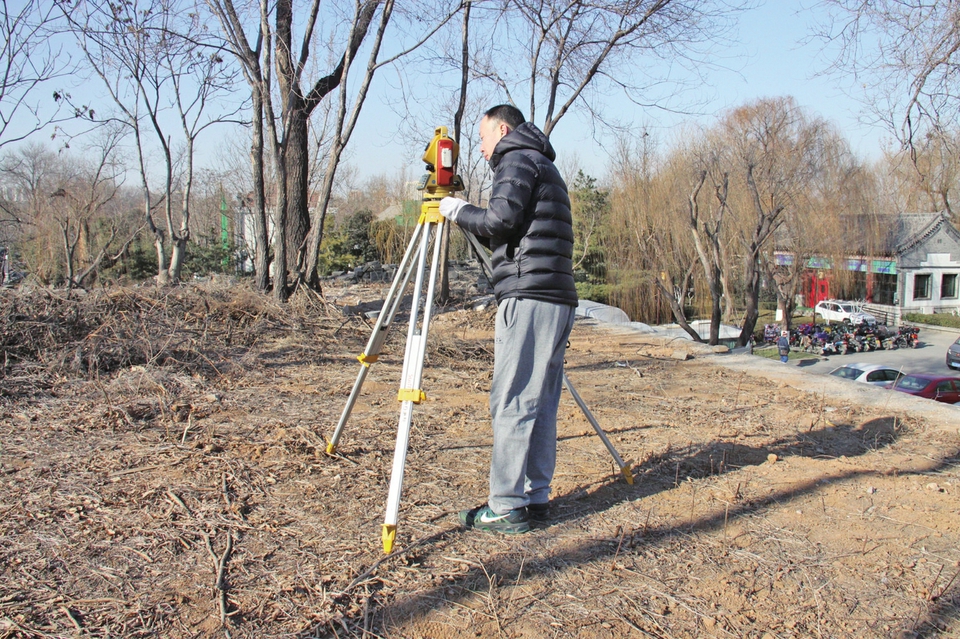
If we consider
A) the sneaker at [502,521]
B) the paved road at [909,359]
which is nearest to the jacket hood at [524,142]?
the sneaker at [502,521]

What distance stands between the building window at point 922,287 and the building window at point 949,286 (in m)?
0.88

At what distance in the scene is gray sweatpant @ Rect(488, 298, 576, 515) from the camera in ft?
7.99

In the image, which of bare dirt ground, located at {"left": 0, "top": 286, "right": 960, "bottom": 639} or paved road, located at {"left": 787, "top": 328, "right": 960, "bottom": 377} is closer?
bare dirt ground, located at {"left": 0, "top": 286, "right": 960, "bottom": 639}

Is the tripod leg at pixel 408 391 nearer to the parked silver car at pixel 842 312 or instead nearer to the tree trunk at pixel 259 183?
A: the tree trunk at pixel 259 183

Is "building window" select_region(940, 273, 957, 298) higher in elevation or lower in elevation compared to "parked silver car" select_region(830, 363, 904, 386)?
higher

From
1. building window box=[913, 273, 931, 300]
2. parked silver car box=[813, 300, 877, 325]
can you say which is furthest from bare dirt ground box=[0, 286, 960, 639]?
building window box=[913, 273, 931, 300]

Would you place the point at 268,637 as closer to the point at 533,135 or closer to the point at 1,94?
the point at 533,135

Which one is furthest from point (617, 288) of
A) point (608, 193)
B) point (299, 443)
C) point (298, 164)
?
point (299, 443)

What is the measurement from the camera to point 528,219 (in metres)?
2.47

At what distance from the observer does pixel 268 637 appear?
71.1 inches

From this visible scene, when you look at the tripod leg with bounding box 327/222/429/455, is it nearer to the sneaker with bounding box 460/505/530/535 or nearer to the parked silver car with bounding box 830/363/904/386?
the sneaker with bounding box 460/505/530/535

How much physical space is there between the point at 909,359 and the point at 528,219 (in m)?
29.4

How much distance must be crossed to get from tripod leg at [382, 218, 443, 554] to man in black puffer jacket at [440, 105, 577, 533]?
0.25 metres

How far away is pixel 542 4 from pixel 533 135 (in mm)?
9096
